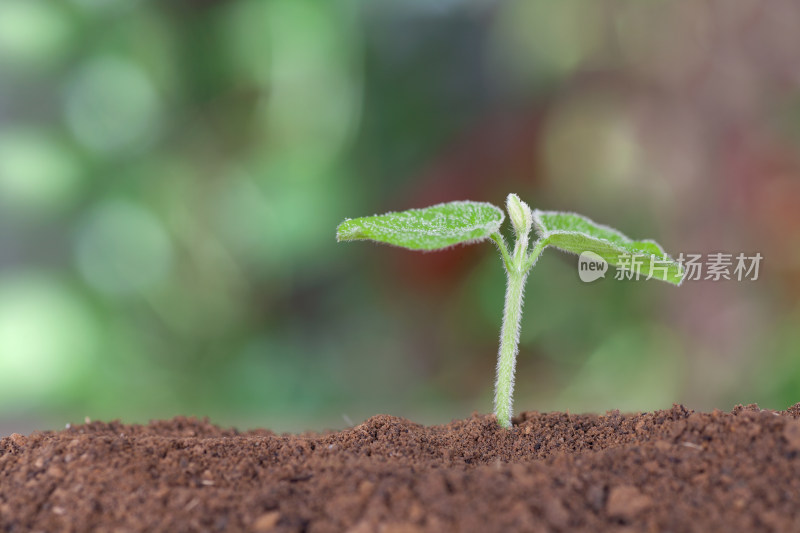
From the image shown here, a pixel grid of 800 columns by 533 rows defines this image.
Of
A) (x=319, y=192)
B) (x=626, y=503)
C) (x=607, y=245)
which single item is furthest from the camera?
(x=319, y=192)

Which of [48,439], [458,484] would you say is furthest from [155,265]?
[458,484]

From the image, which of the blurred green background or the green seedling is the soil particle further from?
the blurred green background

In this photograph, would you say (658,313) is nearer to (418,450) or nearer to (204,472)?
(418,450)

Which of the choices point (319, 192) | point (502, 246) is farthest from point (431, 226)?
point (319, 192)

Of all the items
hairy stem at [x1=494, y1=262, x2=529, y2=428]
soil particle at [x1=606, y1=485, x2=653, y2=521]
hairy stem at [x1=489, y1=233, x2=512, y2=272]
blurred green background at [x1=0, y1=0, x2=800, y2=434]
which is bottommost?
soil particle at [x1=606, y1=485, x2=653, y2=521]

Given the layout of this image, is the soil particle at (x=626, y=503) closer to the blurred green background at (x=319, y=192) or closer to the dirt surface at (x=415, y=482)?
the dirt surface at (x=415, y=482)

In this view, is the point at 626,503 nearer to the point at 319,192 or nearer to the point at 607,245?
the point at 607,245

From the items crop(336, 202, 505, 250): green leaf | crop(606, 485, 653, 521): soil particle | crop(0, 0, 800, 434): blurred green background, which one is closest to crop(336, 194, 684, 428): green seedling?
crop(336, 202, 505, 250): green leaf
